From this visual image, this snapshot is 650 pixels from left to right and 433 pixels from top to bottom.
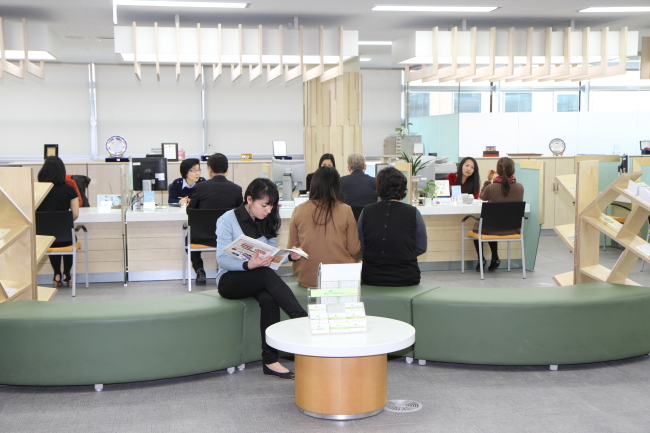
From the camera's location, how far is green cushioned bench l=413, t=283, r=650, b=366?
4352 mm

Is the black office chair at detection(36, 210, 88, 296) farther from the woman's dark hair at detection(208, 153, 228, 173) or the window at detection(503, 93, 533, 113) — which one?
the window at detection(503, 93, 533, 113)

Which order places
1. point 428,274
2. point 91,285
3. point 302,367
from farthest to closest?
1. point 428,274
2. point 91,285
3. point 302,367

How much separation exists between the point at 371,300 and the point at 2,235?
2424 mm

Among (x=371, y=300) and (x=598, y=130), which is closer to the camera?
(x=371, y=300)

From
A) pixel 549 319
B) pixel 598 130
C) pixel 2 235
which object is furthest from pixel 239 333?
pixel 598 130

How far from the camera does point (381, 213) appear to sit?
15.3 ft

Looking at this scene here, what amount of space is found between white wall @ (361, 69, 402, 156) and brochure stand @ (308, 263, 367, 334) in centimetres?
1174

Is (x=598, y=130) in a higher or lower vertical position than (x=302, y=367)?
higher

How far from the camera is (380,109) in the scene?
1530 centimetres

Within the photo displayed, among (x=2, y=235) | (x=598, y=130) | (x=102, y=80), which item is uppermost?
(x=102, y=80)

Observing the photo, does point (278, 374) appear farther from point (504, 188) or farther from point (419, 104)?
point (419, 104)

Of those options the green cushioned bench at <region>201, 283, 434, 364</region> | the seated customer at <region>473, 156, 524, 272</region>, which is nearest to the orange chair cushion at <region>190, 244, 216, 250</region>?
the green cushioned bench at <region>201, 283, 434, 364</region>

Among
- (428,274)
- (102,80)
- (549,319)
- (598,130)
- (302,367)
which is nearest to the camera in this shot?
(302,367)

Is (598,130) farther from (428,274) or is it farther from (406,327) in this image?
(406,327)
